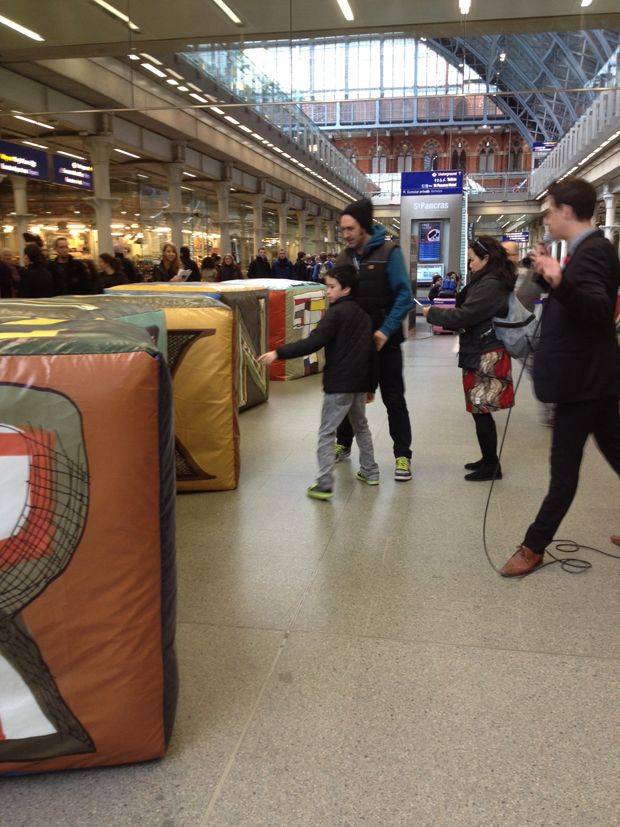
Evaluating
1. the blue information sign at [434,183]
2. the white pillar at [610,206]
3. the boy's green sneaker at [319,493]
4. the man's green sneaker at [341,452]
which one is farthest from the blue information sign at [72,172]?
the white pillar at [610,206]

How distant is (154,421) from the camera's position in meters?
1.74

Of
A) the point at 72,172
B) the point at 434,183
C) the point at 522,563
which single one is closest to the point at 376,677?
the point at 522,563

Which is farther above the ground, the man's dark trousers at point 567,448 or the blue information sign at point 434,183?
the blue information sign at point 434,183

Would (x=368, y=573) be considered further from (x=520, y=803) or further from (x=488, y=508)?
(x=520, y=803)

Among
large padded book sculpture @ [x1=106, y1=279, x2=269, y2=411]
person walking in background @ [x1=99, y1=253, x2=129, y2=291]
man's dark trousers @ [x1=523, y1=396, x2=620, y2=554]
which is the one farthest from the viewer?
person walking in background @ [x1=99, y1=253, x2=129, y2=291]

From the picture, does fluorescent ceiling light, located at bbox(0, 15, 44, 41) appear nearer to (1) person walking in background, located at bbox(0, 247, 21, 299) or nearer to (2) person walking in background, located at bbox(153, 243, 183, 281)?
(1) person walking in background, located at bbox(0, 247, 21, 299)

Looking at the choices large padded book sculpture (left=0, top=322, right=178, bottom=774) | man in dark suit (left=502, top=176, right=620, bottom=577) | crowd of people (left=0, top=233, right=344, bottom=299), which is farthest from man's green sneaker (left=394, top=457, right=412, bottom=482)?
crowd of people (left=0, top=233, right=344, bottom=299)

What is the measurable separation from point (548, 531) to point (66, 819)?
2.20 meters

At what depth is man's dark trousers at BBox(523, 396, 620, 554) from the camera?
9.53 ft

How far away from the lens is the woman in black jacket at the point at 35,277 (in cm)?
884

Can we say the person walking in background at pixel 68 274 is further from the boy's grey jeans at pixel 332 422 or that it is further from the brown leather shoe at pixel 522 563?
the brown leather shoe at pixel 522 563

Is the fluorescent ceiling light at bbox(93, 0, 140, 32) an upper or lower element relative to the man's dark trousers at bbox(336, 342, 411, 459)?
upper

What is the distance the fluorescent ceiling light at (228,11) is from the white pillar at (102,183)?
5.64 m

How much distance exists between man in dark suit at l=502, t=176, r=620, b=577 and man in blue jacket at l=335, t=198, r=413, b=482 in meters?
1.55
